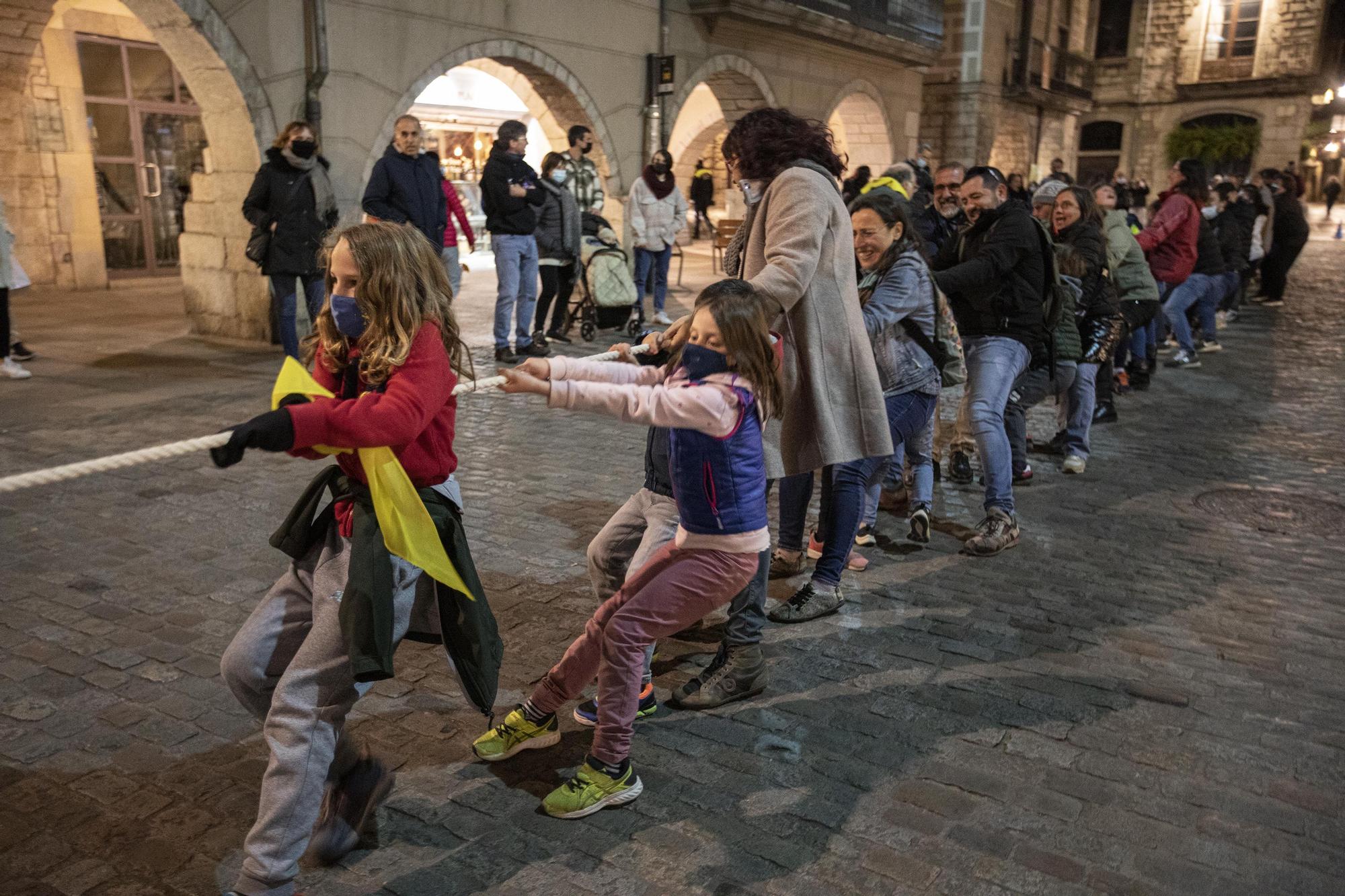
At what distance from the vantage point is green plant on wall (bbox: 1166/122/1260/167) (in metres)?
32.7

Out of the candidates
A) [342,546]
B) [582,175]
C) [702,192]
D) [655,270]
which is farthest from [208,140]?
[702,192]

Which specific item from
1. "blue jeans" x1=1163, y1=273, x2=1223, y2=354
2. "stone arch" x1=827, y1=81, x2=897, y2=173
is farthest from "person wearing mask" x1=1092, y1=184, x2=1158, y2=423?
"stone arch" x1=827, y1=81, x2=897, y2=173

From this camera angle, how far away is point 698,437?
9.50 feet

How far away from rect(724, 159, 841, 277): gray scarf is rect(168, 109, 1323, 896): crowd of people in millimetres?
14

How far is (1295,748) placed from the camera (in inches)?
131

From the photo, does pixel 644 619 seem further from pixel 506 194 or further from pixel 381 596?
pixel 506 194

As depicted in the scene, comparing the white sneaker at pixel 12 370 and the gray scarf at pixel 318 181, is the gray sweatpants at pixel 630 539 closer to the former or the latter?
the gray scarf at pixel 318 181

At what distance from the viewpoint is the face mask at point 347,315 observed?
100 inches

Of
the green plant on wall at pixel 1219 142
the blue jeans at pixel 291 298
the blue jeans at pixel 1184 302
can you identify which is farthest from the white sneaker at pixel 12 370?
the green plant on wall at pixel 1219 142

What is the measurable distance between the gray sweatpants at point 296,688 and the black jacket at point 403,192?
6167mm

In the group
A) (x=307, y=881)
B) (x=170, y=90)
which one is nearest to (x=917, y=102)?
(x=170, y=90)

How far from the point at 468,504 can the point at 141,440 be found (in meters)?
2.56

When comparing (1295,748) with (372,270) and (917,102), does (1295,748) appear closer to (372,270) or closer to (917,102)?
(372,270)

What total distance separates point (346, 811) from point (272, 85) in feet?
29.3
